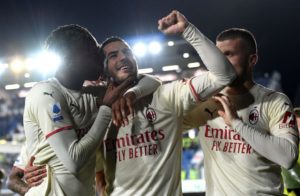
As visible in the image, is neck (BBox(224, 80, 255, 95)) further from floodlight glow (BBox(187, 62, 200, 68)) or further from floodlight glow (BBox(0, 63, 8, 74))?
floodlight glow (BBox(0, 63, 8, 74))

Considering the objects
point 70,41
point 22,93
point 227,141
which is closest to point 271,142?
point 227,141

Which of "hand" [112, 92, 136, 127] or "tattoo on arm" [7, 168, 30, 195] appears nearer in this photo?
"hand" [112, 92, 136, 127]

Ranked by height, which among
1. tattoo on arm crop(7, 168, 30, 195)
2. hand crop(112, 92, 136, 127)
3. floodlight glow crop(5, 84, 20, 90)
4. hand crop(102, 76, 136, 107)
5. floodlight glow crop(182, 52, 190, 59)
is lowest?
floodlight glow crop(5, 84, 20, 90)

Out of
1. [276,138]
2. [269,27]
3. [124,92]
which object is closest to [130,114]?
[124,92]

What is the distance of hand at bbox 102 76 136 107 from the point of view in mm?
2032

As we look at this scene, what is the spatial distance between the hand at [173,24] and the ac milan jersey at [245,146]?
0.43m

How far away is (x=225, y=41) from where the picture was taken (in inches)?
86.3

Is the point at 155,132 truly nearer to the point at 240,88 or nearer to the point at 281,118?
the point at 240,88

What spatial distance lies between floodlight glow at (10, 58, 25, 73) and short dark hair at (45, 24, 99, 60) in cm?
1026

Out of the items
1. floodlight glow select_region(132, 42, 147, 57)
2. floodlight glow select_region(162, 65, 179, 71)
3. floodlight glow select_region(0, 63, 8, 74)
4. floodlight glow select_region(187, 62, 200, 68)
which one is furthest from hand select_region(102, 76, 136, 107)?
floodlight glow select_region(0, 63, 8, 74)

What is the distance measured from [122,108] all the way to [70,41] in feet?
1.38

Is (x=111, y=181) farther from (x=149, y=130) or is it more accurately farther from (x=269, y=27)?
(x=269, y=27)

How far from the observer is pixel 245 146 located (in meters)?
2.13

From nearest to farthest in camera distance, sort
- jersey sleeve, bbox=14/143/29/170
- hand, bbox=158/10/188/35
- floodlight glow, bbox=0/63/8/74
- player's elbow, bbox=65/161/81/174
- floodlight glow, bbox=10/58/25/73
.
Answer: player's elbow, bbox=65/161/81/174
hand, bbox=158/10/188/35
jersey sleeve, bbox=14/143/29/170
floodlight glow, bbox=10/58/25/73
floodlight glow, bbox=0/63/8/74
